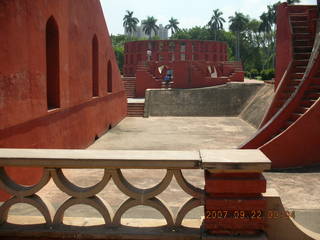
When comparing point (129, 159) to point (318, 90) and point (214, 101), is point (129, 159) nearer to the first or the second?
point (318, 90)

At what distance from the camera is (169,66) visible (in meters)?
28.8

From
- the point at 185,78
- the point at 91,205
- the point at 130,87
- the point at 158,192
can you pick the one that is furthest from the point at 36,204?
the point at 130,87

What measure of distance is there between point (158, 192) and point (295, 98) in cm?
731

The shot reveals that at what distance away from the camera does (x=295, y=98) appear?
9.16 m

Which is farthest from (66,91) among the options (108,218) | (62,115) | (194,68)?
(194,68)

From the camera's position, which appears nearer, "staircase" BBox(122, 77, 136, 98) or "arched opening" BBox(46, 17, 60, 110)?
"arched opening" BBox(46, 17, 60, 110)

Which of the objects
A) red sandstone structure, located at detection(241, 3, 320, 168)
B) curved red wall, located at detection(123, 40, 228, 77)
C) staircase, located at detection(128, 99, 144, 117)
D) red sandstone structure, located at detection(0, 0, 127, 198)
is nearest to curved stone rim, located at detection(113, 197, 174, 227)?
red sandstone structure, located at detection(0, 0, 127, 198)

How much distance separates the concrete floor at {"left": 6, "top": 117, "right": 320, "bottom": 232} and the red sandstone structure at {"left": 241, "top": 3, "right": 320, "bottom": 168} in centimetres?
64

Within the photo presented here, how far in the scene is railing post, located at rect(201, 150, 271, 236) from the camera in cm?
260

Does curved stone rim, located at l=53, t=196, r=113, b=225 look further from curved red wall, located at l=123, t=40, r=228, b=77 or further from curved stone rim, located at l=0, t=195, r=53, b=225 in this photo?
curved red wall, located at l=123, t=40, r=228, b=77

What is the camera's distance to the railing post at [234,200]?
2.60 meters

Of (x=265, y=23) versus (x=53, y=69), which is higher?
(x=265, y=23)

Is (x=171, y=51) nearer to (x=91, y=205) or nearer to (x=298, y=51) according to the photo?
(x=298, y=51)

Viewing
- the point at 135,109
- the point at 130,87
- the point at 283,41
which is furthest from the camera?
the point at 130,87
